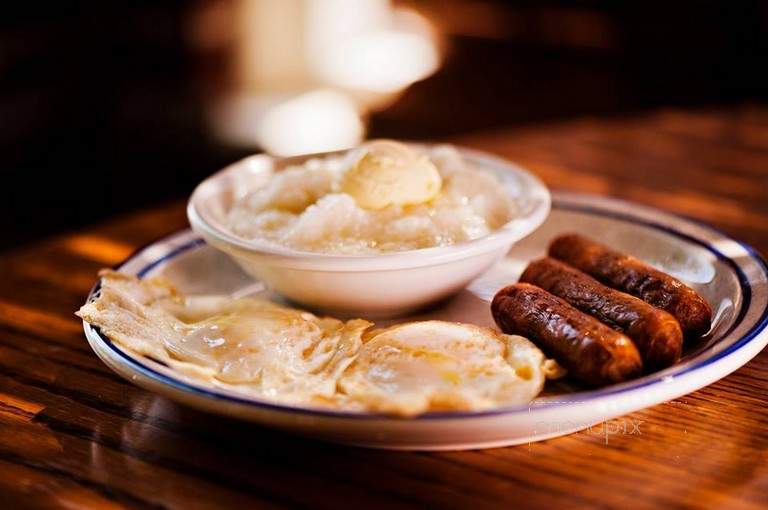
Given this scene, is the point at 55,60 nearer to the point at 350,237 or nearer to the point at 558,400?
the point at 350,237

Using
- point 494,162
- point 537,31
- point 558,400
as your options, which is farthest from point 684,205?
point 537,31

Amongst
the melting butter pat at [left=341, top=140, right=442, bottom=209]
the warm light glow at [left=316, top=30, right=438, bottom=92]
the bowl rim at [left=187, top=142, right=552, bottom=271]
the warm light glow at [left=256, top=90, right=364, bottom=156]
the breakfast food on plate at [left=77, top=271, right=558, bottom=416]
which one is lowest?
the warm light glow at [left=256, top=90, right=364, bottom=156]

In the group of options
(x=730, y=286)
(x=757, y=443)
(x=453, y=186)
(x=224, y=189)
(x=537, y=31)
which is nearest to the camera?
(x=757, y=443)

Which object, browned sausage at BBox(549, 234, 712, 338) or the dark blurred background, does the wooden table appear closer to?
browned sausage at BBox(549, 234, 712, 338)

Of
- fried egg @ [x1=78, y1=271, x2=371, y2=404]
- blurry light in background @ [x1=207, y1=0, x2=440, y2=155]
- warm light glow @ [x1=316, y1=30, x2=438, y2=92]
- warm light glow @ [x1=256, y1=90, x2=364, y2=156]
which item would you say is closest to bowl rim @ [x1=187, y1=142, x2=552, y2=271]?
fried egg @ [x1=78, y1=271, x2=371, y2=404]

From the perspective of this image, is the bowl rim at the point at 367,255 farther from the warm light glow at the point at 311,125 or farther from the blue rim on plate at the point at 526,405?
the warm light glow at the point at 311,125

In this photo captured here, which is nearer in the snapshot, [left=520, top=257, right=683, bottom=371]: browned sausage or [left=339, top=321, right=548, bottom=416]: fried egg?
[left=339, top=321, right=548, bottom=416]: fried egg

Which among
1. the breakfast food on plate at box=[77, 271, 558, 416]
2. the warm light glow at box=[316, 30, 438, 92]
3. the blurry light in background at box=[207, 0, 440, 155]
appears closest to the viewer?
the breakfast food on plate at box=[77, 271, 558, 416]
